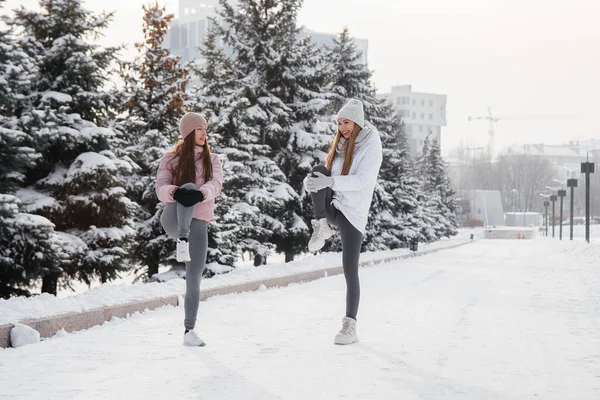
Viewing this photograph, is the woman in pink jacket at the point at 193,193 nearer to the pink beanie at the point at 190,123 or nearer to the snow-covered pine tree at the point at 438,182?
the pink beanie at the point at 190,123

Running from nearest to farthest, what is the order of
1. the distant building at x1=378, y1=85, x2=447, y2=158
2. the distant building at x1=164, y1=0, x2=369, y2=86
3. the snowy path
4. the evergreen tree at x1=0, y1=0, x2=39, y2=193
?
the snowy path < the evergreen tree at x1=0, y1=0, x2=39, y2=193 < the distant building at x1=164, y1=0, x2=369, y2=86 < the distant building at x1=378, y1=85, x2=447, y2=158

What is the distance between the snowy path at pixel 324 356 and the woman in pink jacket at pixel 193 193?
2.07 feet

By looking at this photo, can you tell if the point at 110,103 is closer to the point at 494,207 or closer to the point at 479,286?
the point at 479,286

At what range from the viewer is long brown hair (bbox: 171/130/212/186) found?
20.2 feet

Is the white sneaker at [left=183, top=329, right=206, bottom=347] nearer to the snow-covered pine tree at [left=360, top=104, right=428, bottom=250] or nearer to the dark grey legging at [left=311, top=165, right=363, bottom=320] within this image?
the dark grey legging at [left=311, top=165, right=363, bottom=320]

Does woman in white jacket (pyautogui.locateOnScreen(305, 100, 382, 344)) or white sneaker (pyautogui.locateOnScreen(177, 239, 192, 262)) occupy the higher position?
woman in white jacket (pyautogui.locateOnScreen(305, 100, 382, 344))

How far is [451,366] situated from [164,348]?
2.44 metres

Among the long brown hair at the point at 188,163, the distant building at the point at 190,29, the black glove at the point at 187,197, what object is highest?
the distant building at the point at 190,29

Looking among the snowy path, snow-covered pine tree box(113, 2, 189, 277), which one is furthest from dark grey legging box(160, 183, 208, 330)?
snow-covered pine tree box(113, 2, 189, 277)

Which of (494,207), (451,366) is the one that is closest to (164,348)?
(451,366)

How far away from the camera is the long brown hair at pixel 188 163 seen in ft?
20.2

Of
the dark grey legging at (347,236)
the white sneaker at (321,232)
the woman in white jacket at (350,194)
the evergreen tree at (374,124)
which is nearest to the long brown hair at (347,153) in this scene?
the woman in white jacket at (350,194)

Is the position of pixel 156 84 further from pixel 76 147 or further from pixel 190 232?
pixel 190 232

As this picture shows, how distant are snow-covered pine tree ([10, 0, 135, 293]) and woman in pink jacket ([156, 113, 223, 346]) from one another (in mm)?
8283
